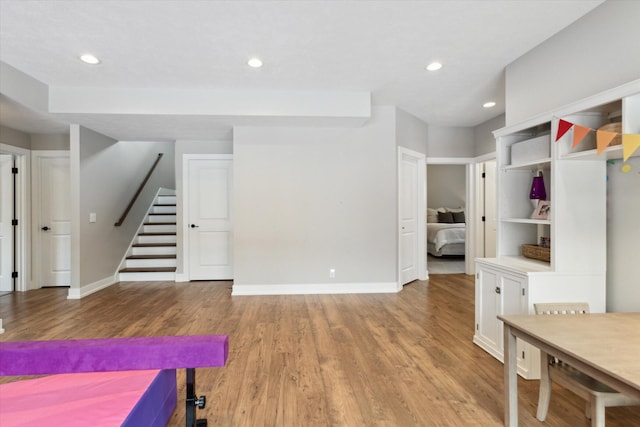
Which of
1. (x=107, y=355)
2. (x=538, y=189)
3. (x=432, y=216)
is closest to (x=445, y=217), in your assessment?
(x=432, y=216)

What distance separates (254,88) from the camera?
3613mm

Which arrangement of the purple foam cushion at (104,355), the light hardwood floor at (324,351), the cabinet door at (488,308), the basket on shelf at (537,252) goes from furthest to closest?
the cabinet door at (488,308)
the basket on shelf at (537,252)
the light hardwood floor at (324,351)
the purple foam cushion at (104,355)

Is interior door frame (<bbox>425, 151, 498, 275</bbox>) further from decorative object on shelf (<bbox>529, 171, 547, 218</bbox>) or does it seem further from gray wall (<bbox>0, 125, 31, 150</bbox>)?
gray wall (<bbox>0, 125, 31, 150</bbox>)

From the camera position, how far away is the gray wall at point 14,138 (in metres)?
4.29

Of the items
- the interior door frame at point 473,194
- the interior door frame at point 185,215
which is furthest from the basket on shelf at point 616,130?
the interior door frame at point 185,215

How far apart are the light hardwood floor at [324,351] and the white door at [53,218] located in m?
0.43

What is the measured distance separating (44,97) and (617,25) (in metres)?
5.40

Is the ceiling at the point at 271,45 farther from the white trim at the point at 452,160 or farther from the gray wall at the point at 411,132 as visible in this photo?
the white trim at the point at 452,160

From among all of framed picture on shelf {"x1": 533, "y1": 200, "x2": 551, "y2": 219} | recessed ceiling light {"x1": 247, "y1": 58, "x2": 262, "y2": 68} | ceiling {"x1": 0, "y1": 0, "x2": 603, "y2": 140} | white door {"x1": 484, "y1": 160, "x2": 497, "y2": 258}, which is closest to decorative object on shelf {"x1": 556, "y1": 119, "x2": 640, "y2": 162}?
framed picture on shelf {"x1": 533, "y1": 200, "x2": 551, "y2": 219}

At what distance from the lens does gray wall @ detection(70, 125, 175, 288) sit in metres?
4.24

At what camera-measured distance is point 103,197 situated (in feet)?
15.7

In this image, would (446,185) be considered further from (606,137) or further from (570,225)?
(606,137)

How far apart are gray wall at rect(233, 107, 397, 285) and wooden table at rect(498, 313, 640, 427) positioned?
277cm

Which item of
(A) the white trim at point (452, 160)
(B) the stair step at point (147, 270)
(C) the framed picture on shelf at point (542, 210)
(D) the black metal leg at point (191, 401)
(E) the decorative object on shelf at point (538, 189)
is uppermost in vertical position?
(A) the white trim at point (452, 160)
